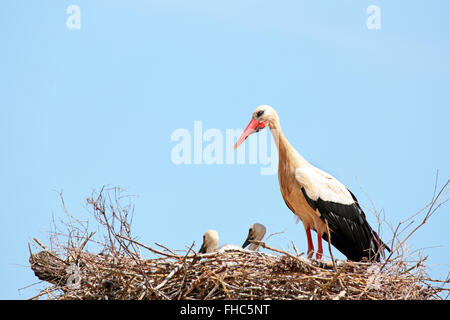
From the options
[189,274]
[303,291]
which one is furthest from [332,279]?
[189,274]

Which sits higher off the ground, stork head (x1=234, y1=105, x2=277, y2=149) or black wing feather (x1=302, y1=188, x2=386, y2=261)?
stork head (x1=234, y1=105, x2=277, y2=149)

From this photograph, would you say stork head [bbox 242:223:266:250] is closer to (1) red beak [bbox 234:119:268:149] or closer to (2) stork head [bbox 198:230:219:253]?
(2) stork head [bbox 198:230:219:253]

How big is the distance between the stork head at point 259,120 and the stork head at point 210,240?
868 millimetres

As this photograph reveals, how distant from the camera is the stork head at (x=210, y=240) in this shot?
5.79 m

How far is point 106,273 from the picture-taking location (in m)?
5.10

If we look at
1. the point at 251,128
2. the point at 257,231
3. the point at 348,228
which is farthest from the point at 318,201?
the point at 251,128

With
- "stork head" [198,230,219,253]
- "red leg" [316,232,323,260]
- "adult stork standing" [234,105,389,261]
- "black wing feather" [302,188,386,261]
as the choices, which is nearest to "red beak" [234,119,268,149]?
"adult stork standing" [234,105,389,261]

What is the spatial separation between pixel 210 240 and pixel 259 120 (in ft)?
3.79

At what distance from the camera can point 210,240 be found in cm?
580

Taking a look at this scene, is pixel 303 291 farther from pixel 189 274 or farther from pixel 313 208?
pixel 313 208

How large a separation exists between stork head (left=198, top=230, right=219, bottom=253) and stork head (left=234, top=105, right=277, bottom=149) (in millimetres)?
868

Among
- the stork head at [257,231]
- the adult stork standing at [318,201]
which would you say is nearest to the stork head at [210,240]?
the stork head at [257,231]

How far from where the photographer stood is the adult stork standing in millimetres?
6031
